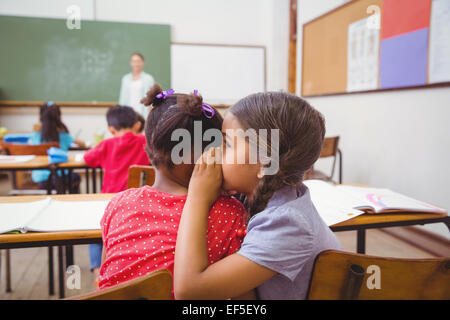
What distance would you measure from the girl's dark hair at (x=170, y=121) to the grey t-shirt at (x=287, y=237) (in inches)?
9.5

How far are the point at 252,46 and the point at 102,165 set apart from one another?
3.92 m

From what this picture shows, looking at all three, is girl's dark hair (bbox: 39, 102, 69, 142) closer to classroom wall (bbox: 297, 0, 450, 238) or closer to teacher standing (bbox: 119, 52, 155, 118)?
teacher standing (bbox: 119, 52, 155, 118)

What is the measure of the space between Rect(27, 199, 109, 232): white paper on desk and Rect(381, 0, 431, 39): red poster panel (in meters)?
2.41

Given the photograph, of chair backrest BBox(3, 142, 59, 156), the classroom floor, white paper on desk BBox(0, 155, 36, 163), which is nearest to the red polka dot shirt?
the classroom floor

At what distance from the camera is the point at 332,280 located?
25.5 inches

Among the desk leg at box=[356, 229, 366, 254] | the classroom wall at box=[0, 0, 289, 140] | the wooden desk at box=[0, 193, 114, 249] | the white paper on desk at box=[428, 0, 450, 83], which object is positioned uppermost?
the classroom wall at box=[0, 0, 289, 140]

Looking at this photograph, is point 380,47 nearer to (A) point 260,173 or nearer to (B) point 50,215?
(A) point 260,173

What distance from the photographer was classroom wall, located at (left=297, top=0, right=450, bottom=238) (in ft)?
7.53

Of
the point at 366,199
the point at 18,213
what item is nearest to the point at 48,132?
the point at 18,213

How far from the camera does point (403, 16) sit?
2531mm

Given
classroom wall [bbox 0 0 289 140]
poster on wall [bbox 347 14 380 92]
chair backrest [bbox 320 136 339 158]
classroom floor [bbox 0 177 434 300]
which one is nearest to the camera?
classroom floor [bbox 0 177 434 300]

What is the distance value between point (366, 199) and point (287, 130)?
68cm

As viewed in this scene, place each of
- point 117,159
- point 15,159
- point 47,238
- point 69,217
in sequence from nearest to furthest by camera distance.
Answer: point 47,238 → point 69,217 → point 117,159 → point 15,159
